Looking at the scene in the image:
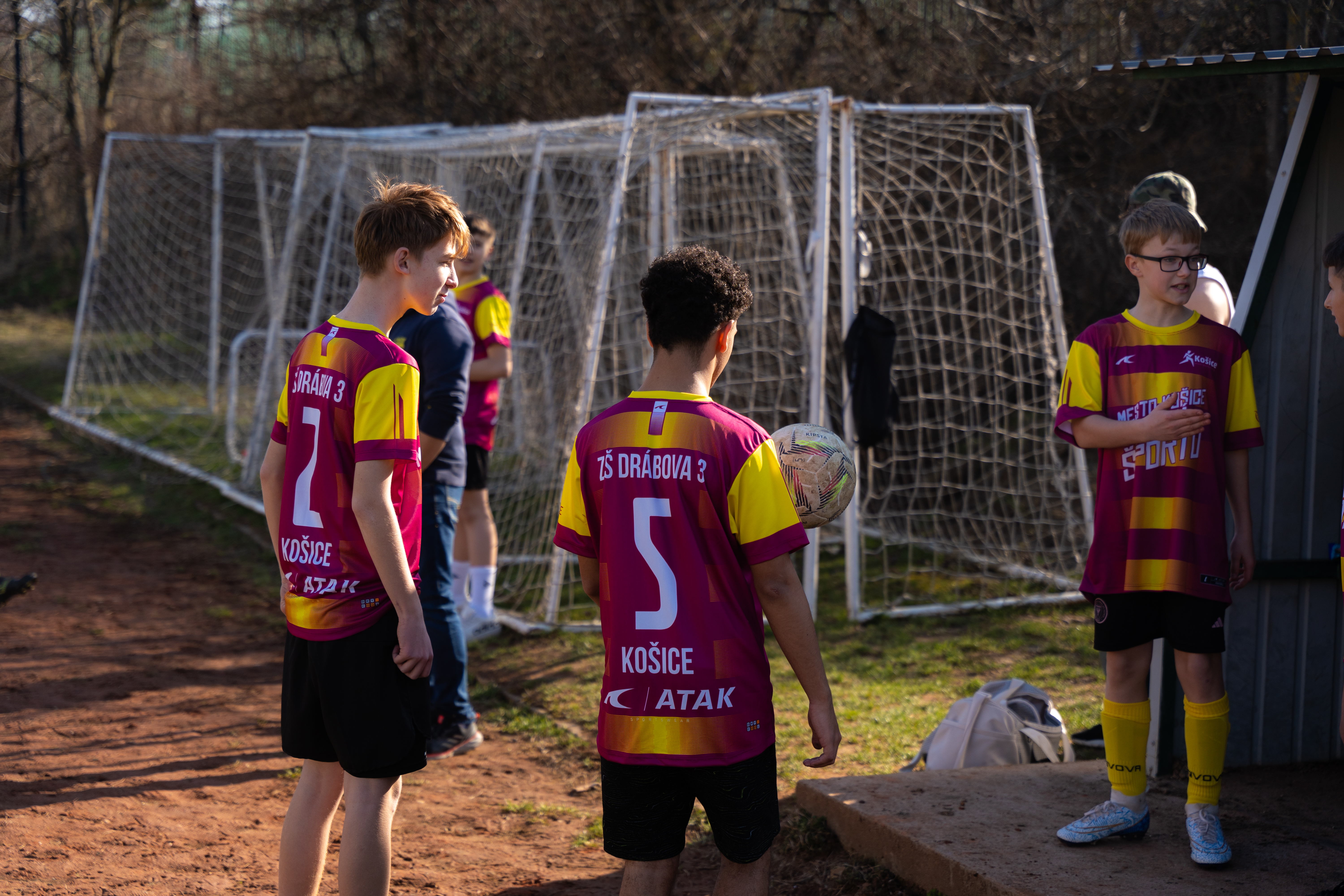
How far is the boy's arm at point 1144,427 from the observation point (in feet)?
9.22

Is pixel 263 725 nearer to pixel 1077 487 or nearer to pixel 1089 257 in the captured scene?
pixel 1077 487

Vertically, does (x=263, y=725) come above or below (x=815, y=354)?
below

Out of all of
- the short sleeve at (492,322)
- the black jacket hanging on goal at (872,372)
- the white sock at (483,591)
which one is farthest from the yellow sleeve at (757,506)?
the black jacket hanging on goal at (872,372)

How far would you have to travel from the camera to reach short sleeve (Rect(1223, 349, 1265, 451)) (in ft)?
9.56

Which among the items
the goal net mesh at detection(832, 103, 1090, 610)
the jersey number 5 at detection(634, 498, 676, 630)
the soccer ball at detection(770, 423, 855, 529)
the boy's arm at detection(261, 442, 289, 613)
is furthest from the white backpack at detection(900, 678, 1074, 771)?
the goal net mesh at detection(832, 103, 1090, 610)

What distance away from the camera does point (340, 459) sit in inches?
96.3

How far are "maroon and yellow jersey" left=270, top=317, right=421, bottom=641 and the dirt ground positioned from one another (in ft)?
3.89

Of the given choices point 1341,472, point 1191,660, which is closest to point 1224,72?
point 1341,472

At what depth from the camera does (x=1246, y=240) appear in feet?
26.6

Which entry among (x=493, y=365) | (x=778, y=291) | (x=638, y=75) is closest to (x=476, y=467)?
(x=493, y=365)

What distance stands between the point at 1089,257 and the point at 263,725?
272 inches

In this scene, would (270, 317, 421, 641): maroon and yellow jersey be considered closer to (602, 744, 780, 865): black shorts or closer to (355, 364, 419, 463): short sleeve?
(355, 364, 419, 463): short sleeve

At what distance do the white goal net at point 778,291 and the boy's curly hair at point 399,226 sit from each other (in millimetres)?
3344

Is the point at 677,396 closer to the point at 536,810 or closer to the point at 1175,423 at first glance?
the point at 1175,423
